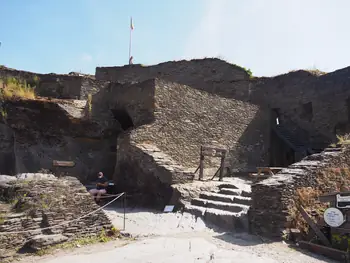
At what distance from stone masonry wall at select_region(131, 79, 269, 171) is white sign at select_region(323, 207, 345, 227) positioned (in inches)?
258

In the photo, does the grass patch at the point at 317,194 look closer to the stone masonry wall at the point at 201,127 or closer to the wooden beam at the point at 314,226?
the wooden beam at the point at 314,226

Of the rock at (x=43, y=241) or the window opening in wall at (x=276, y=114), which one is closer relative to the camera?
the rock at (x=43, y=241)

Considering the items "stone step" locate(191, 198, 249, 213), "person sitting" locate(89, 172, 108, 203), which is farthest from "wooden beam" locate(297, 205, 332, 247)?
"person sitting" locate(89, 172, 108, 203)

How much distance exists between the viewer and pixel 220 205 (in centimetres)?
810

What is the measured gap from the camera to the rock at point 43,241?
5337 mm

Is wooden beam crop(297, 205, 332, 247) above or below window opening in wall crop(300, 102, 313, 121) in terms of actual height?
below

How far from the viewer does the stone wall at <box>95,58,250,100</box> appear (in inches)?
725

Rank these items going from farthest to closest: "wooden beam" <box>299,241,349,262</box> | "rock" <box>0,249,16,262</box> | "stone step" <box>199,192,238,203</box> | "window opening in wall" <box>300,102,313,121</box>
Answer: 1. "window opening in wall" <box>300,102,313,121</box>
2. "stone step" <box>199,192,238,203</box>
3. "wooden beam" <box>299,241,349,262</box>
4. "rock" <box>0,249,16,262</box>

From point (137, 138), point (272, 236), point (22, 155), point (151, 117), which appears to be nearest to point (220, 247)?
point (272, 236)

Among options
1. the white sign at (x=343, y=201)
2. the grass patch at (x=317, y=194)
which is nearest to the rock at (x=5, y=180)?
the grass patch at (x=317, y=194)

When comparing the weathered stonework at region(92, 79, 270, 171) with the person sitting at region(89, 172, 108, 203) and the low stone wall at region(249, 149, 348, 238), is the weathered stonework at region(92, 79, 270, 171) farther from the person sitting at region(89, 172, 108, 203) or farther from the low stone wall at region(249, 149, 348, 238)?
the low stone wall at region(249, 149, 348, 238)

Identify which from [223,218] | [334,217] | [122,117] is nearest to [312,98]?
[122,117]

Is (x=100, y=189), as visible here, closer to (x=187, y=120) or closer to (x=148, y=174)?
(x=148, y=174)

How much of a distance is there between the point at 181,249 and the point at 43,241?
101 inches
